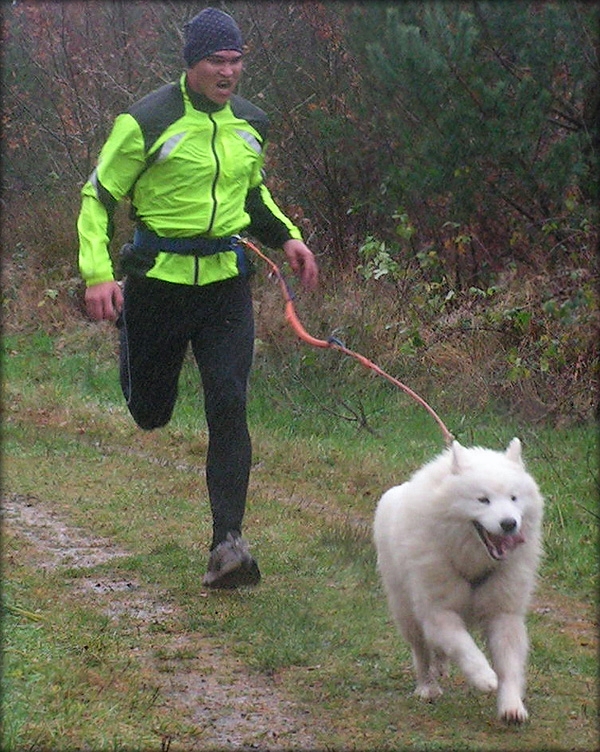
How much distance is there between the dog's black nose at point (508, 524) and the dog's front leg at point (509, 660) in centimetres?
39

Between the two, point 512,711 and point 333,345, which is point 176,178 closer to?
point 333,345

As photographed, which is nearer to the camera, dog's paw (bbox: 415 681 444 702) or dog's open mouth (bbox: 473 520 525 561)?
dog's open mouth (bbox: 473 520 525 561)

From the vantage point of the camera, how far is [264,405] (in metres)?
9.68

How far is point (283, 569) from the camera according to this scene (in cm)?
596

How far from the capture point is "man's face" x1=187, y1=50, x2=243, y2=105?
529 centimetres

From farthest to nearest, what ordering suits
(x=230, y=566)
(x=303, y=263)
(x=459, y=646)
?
1. (x=303, y=263)
2. (x=230, y=566)
3. (x=459, y=646)

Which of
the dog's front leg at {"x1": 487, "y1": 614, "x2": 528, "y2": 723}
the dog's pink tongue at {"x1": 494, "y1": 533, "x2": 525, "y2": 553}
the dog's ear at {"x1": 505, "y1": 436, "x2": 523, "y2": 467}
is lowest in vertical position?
the dog's front leg at {"x1": 487, "y1": 614, "x2": 528, "y2": 723}

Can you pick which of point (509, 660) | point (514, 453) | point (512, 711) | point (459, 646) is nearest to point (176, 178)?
point (514, 453)

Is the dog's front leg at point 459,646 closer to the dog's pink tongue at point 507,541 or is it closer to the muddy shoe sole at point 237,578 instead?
the dog's pink tongue at point 507,541

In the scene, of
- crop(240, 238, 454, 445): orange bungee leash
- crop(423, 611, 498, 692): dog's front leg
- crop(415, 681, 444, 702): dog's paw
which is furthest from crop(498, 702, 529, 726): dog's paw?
crop(240, 238, 454, 445): orange bungee leash

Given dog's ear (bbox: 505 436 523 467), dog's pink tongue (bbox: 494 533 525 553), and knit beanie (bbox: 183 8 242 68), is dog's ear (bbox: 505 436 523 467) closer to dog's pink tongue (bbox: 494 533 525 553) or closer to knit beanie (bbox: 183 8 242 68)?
dog's pink tongue (bbox: 494 533 525 553)

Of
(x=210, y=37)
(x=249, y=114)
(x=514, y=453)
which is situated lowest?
(x=514, y=453)

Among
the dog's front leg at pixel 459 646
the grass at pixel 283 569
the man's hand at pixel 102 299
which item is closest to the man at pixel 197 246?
the man's hand at pixel 102 299

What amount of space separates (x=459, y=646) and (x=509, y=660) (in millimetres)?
172
